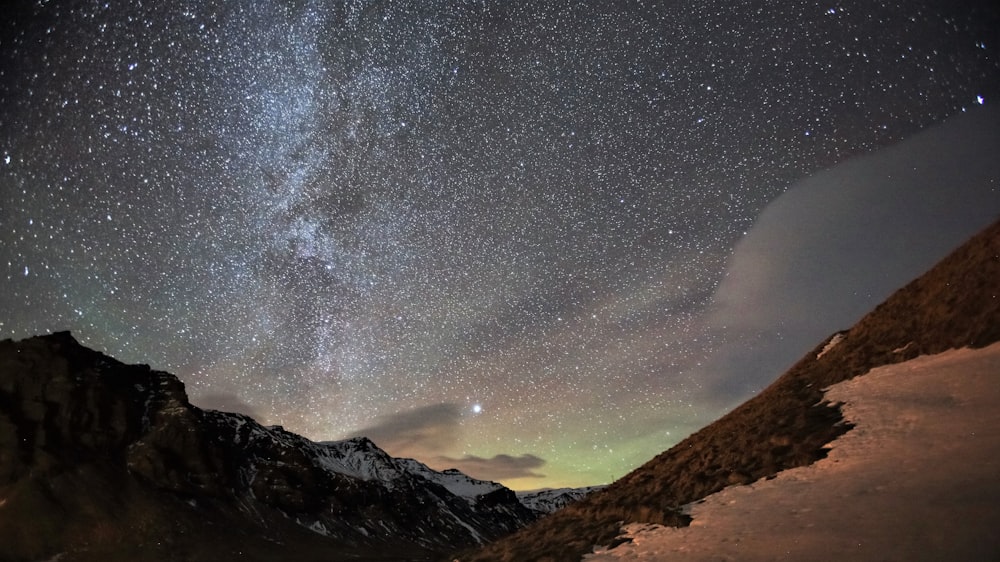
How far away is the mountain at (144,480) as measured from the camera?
3762 inches

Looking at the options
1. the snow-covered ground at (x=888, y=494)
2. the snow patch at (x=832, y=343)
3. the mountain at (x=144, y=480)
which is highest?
the mountain at (x=144, y=480)

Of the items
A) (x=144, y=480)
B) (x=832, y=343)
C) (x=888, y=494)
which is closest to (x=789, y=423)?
(x=888, y=494)

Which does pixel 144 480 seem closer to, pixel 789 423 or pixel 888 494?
pixel 789 423

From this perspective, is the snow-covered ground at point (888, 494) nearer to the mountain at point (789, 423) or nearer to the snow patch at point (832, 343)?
the mountain at point (789, 423)

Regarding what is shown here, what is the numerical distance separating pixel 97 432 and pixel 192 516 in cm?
2804

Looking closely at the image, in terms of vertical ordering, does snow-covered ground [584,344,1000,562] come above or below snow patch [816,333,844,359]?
below

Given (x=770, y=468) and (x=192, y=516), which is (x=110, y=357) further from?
(x=770, y=468)

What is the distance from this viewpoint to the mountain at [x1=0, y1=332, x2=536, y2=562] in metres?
95.6

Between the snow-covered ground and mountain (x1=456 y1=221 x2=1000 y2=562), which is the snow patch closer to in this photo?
mountain (x1=456 y1=221 x2=1000 y2=562)

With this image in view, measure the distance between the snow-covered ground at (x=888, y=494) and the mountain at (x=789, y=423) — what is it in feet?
2.69

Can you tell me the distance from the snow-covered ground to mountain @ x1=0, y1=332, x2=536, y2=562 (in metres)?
109

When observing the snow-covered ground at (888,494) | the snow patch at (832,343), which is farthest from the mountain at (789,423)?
the snow-covered ground at (888,494)

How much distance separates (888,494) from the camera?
36.0ft

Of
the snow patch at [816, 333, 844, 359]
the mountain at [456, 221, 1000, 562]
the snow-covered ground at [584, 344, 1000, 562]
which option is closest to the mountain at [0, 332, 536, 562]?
the mountain at [456, 221, 1000, 562]
